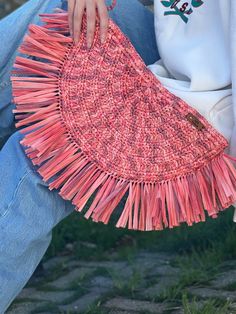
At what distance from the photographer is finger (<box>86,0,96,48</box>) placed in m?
1.69

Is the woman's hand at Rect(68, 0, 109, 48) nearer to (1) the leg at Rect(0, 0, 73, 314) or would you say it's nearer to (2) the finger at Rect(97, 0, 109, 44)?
(2) the finger at Rect(97, 0, 109, 44)

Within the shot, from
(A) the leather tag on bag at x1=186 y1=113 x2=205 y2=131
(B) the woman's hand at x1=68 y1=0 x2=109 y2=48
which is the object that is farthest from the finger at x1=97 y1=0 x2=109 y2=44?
(A) the leather tag on bag at x1=186 y1=113 x2=205 y2=131

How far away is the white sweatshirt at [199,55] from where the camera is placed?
1.69 metres

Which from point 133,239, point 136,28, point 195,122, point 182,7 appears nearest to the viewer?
point 195,122

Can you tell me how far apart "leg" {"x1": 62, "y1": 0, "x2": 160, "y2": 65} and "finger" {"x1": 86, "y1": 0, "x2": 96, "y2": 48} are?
0.29m

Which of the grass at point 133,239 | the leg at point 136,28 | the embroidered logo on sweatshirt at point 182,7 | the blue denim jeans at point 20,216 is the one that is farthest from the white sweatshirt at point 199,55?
the grass at point 133,239

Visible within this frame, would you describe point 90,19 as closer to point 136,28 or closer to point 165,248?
point 136,28

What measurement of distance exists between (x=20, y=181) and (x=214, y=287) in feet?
2.92

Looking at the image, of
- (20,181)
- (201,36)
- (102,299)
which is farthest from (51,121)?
(102,299)

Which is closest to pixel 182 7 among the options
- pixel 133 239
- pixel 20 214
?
pixel 20 214

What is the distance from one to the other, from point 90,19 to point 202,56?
0.88 feet

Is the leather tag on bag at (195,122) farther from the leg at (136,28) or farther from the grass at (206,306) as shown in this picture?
the grass at (206,306)

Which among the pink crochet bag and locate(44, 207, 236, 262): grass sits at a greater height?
the pink crochet bag

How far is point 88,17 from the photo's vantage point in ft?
5.55
